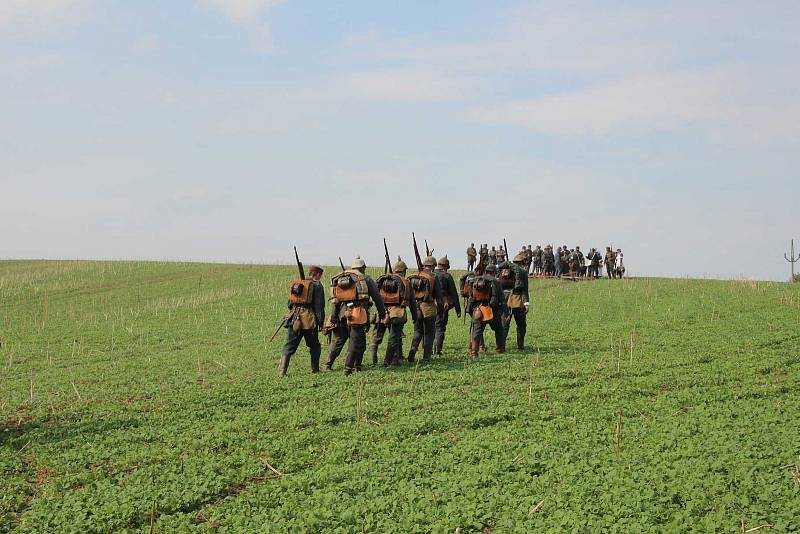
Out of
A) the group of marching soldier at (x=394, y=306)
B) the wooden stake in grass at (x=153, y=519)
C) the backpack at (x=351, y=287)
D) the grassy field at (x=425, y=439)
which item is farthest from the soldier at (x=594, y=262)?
the wooden stake in grass at (x=153, y=519)

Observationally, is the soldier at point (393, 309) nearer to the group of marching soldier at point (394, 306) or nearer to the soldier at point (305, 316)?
the group of marching soldier at point (394, 306)

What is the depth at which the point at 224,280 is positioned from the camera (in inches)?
1828

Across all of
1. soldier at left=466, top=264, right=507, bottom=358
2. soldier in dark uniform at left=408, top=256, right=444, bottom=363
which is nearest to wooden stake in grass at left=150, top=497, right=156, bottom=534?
soldier in dark uniform at left=408, top=256, right=444, bottom=363

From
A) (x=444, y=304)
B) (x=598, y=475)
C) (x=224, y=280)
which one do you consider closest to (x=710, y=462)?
(x=598, y=475)

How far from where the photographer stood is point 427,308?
647 inches

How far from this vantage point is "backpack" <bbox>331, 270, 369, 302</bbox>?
14812 millimetres

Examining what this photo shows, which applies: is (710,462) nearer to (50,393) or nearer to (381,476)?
(381,476)

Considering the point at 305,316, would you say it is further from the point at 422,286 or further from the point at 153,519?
the point at 153,519

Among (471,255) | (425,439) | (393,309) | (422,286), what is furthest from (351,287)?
(471,255)

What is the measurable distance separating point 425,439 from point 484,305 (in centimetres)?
748

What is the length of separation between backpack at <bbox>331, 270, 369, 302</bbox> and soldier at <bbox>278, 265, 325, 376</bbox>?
402 millimetres

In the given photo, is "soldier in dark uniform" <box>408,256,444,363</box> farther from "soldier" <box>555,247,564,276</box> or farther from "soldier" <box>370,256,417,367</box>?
"soldier" <box>555,247,564,276</box>

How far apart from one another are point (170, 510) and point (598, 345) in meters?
13.1

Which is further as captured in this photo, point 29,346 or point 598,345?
point 29,346
